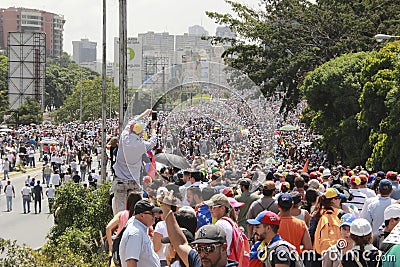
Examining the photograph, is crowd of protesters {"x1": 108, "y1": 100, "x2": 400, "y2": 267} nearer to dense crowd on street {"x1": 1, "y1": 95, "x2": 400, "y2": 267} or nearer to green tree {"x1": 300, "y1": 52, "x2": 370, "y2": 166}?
dense crowd on street {"x1": 1, "y1": 95, "x2": 400, "y2": 267}

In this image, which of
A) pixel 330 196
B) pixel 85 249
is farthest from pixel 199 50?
A: pixel 85 249

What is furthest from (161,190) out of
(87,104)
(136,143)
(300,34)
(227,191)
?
(87,104)

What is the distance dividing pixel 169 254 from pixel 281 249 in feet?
3.45

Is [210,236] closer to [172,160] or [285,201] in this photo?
[285,201]

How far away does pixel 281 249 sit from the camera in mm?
6613

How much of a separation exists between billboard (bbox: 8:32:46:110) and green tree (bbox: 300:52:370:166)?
296 ft

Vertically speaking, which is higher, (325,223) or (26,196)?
(325,223)

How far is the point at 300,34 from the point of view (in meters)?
49.2

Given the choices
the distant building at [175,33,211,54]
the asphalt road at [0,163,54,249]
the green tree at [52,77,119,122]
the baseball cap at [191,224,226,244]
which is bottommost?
the asphalt road at [0,163,54,249]

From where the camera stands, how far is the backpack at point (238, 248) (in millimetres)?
7645

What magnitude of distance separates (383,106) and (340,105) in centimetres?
785

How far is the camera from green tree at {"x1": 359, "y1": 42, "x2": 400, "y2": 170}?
28.4m

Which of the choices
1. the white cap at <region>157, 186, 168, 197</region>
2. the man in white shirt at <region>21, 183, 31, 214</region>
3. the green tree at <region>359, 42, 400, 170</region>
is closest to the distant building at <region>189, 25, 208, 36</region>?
the white cap at <region>157, 186, 168, 197</region>

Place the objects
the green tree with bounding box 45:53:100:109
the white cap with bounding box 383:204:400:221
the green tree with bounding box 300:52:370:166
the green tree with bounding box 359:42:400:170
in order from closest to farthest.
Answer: the white cap with bounding box 383:204:400:221, the green tree with bounding box 359:42:400:170, the green tree with bounding box 300:52:370:166, the green tree with bounding box 45:53:100:109
